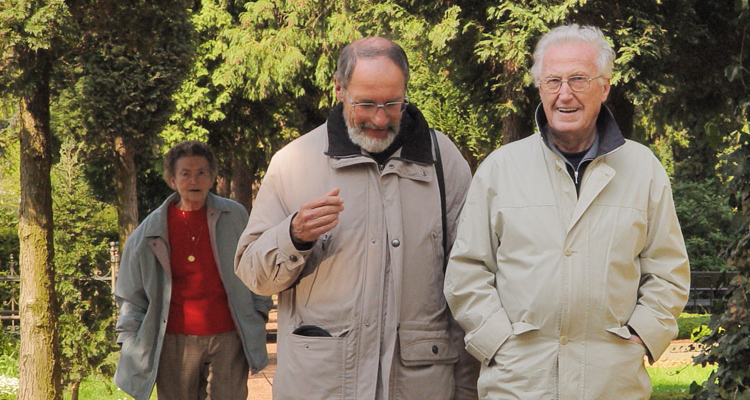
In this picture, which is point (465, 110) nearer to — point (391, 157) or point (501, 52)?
point (501, 52)

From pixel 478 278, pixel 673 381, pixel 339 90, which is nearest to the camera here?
pixel 478 278

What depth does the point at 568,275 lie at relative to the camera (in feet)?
9.73

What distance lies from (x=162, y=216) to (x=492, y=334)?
8.93ft

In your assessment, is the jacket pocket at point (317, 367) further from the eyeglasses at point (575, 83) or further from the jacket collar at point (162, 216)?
the jacket collar at point (162, 216)

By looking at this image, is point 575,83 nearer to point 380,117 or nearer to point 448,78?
point 380,117

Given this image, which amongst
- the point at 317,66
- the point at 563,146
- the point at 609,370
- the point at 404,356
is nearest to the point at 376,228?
the point at 404,356

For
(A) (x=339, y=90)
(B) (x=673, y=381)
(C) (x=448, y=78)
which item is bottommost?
(B) (x=673, y=381)

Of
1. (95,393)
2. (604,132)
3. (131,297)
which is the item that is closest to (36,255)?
(131,297)

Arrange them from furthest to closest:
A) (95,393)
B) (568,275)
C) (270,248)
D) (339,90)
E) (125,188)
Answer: (125,188), (95,393), (339,90), (270,248), (568,275)

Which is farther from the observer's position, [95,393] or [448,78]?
[448,78]

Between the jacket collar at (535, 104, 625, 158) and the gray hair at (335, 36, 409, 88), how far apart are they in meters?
0.51

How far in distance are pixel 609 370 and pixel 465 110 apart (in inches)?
406

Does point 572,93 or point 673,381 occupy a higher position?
point 572,93

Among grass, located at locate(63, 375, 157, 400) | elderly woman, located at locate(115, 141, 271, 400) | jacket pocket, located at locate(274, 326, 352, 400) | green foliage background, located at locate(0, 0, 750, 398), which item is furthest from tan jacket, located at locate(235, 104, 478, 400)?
grass, located at locate(63, 375, 157, 400)
